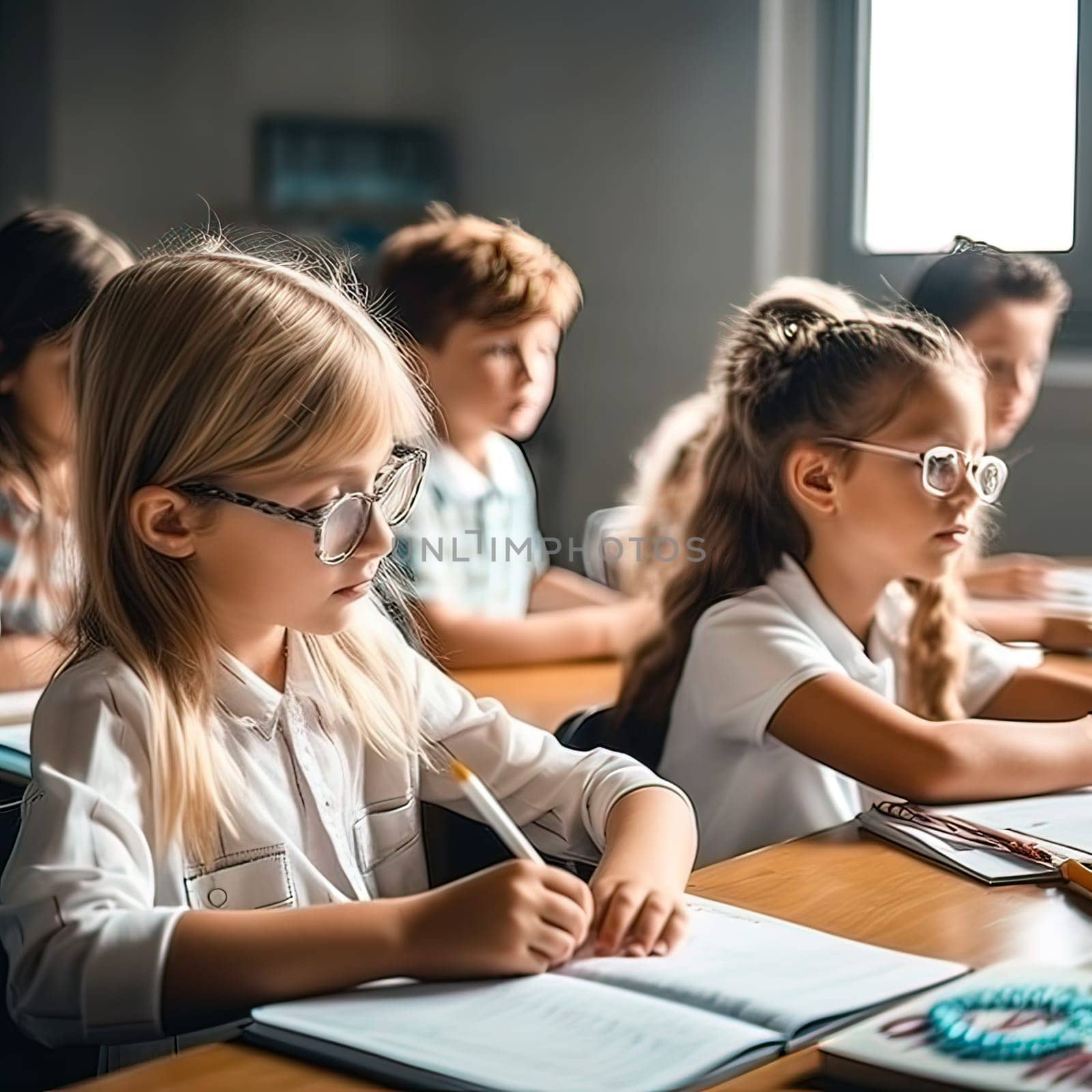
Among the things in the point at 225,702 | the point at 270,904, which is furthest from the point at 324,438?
the point at 270,904

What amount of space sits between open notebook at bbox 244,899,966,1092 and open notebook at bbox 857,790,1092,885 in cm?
23

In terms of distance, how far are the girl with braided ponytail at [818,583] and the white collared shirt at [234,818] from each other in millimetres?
301

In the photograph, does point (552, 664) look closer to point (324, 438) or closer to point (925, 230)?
point (925, 230)

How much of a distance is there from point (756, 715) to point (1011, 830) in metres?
0.29

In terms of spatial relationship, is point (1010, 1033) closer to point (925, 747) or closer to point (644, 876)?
point (644, 876)

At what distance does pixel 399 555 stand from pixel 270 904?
114 centimetres

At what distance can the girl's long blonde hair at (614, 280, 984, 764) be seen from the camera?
171 cm

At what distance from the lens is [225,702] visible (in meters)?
1.22

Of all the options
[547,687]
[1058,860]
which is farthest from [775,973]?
[547,687]

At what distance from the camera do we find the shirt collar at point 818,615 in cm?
167

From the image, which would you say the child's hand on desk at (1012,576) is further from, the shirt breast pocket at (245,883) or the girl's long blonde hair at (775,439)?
the shirt breast pocket at (245,883)

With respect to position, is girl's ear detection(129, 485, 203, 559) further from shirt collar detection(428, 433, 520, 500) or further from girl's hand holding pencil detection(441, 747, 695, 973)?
shirt collar detection(428, 433, 520, 500)

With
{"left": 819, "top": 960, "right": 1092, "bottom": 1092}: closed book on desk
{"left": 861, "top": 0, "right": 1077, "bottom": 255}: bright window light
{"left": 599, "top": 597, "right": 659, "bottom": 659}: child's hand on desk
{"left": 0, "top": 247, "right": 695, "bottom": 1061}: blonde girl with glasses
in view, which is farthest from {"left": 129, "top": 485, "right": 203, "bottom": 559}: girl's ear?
{"left": 861, "top": 0, "right": 1077, "bottom": 255}: bright window light

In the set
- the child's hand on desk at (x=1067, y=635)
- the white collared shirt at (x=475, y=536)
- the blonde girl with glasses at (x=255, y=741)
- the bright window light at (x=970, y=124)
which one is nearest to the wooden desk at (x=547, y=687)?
the white collared shirt at (x=475, y=536)
